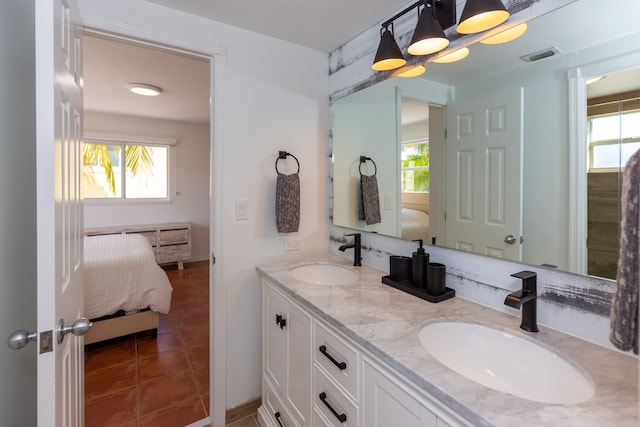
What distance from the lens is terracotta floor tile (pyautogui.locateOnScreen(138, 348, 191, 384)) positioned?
224 centimetres

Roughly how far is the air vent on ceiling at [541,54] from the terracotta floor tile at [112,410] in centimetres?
266

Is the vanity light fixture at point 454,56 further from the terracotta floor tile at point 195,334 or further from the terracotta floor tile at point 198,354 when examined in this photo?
the terracotta floor tile at point 195,334

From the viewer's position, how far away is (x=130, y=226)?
479 cm

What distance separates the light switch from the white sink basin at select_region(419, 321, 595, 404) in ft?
3.90

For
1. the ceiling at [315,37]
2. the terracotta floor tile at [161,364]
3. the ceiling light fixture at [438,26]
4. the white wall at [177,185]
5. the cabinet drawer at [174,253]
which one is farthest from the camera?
the cabinet drawer at [174,253]

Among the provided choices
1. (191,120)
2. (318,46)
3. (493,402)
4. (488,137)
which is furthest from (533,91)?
(191,120)

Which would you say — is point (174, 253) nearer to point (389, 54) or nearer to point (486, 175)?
point (389, 54)

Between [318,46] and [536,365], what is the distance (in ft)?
6.55

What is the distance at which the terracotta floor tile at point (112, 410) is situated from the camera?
1781mm

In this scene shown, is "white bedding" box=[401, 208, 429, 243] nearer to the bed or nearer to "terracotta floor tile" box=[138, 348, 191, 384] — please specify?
"terracotta floor tile" box=[138, 348, 191, 384]

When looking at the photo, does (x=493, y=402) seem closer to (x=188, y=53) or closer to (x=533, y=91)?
(x=533, y=91)

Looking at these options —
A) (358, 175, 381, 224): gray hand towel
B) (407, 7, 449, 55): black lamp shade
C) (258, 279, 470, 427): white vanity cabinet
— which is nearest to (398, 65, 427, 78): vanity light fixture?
(407, 7, 449, 55): black lamp shade

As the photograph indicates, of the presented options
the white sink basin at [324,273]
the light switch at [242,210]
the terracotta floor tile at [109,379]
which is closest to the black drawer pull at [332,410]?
the white sink basin at [324,273]

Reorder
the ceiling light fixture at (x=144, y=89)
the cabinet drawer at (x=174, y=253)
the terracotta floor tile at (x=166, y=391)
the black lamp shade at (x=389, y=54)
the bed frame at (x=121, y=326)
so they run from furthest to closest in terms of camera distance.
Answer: the cabinet drawer at (x=174, y=253) < the ceiling light fixture at (x=144, y=89) < the bed frame at (x=121, y=326) < the terracotta floor tile at (x=166, y=391) < the black lamp shade at (x=389, y=54)
